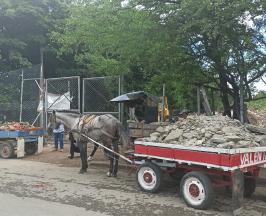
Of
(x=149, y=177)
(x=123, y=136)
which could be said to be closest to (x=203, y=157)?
(x=149, y=177)

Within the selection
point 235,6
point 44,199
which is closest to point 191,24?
point 235,6

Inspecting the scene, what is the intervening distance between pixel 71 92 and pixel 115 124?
7.69 meters

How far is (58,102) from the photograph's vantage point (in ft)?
64.7

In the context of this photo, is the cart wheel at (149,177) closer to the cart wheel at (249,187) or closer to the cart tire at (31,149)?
the cart wheel at (249,187)

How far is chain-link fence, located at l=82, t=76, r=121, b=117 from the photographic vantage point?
17906 millimetres

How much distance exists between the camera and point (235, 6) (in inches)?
417

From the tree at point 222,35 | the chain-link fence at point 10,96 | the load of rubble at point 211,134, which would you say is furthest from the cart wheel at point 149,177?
the chain-link fence at point 10,96

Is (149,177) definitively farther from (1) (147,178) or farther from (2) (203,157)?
(2) (203,157)

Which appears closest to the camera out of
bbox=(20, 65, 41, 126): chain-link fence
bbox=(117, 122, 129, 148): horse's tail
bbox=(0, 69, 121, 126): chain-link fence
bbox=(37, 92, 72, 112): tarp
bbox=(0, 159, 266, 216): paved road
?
bbox=(0, 159, 266, 216): paved road

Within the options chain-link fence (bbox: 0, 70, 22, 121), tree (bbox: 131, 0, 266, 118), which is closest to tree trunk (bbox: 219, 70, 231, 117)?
tree (bbox: 131, 0, 266, 118)

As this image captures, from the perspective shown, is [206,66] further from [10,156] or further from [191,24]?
[10,156]

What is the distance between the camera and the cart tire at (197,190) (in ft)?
27.4

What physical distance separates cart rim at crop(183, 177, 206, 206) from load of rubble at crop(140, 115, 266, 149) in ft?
2.34

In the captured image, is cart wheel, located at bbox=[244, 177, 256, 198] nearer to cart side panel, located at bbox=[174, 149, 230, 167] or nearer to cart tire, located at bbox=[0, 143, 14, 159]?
cart side panel, located at bbox=[174, 149, 230, 167]
